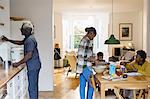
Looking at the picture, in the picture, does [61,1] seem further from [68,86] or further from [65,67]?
[65,67]

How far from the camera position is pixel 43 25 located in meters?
6.70

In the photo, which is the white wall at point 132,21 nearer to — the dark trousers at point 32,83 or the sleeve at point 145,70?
the sleeve at point 145,70

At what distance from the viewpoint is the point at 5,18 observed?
5.06m

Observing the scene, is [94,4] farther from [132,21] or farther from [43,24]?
[43,24]

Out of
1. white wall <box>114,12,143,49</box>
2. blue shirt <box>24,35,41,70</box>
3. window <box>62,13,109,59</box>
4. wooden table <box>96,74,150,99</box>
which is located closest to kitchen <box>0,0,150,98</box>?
blue shirt <box>24,35,41,70</box>

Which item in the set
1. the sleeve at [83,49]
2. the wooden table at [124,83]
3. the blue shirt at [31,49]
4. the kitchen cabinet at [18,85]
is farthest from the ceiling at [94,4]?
the wooden table at [124,83]

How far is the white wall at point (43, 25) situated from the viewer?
6.63 meters

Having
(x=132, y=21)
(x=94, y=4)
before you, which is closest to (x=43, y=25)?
(x=94, y=4)

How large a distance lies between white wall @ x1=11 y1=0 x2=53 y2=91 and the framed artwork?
6560 millimetres

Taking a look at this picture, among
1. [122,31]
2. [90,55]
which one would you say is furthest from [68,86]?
[122,31]

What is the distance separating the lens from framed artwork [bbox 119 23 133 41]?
12.7 metres

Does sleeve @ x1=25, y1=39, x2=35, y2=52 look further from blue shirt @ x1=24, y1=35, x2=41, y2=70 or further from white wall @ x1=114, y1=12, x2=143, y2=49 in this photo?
white wall @ x1=114, y1=12, x2=143, y2=49

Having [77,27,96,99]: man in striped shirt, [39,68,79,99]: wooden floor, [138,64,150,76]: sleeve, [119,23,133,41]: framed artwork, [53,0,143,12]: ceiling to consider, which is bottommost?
[39,68,79,99]: wooden floor

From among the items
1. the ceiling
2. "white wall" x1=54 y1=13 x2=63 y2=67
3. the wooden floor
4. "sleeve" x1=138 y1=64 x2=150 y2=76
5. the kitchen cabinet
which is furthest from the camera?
"white wall" x1=54 y1=13 x2=63 y2=67
